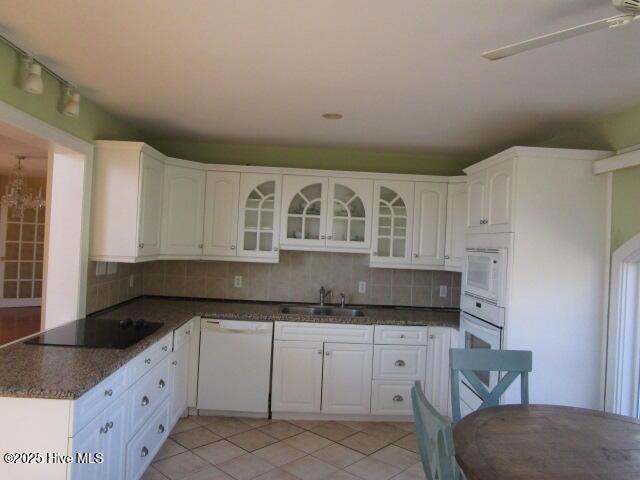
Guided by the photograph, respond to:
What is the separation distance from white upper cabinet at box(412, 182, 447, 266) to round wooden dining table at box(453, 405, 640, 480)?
189cm

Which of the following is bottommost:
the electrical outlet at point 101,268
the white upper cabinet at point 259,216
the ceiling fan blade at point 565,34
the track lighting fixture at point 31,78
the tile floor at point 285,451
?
the tile floor at point 285,451

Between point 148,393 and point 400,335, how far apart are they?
187cm

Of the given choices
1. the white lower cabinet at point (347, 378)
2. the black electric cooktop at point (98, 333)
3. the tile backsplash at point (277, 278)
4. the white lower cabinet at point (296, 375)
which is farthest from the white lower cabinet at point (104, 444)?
the tile backsplash at point (277, 278)

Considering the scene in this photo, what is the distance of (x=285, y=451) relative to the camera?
289 cm

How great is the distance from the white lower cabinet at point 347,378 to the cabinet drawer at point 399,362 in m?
0.07

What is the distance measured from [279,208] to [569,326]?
2.28 meters

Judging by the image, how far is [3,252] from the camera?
6.97 meters

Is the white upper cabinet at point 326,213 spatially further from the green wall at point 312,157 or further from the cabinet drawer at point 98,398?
the cabinet drawer at point 98,398

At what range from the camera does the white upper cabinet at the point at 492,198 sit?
2.62 metres

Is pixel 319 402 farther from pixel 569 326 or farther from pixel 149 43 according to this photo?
pixel 149 43

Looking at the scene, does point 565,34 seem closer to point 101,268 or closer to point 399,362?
point 399,362

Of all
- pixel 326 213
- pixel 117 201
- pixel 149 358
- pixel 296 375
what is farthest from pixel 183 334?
pixel 326 213

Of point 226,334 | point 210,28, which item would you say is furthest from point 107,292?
point 210,28

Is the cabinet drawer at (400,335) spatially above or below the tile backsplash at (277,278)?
below
